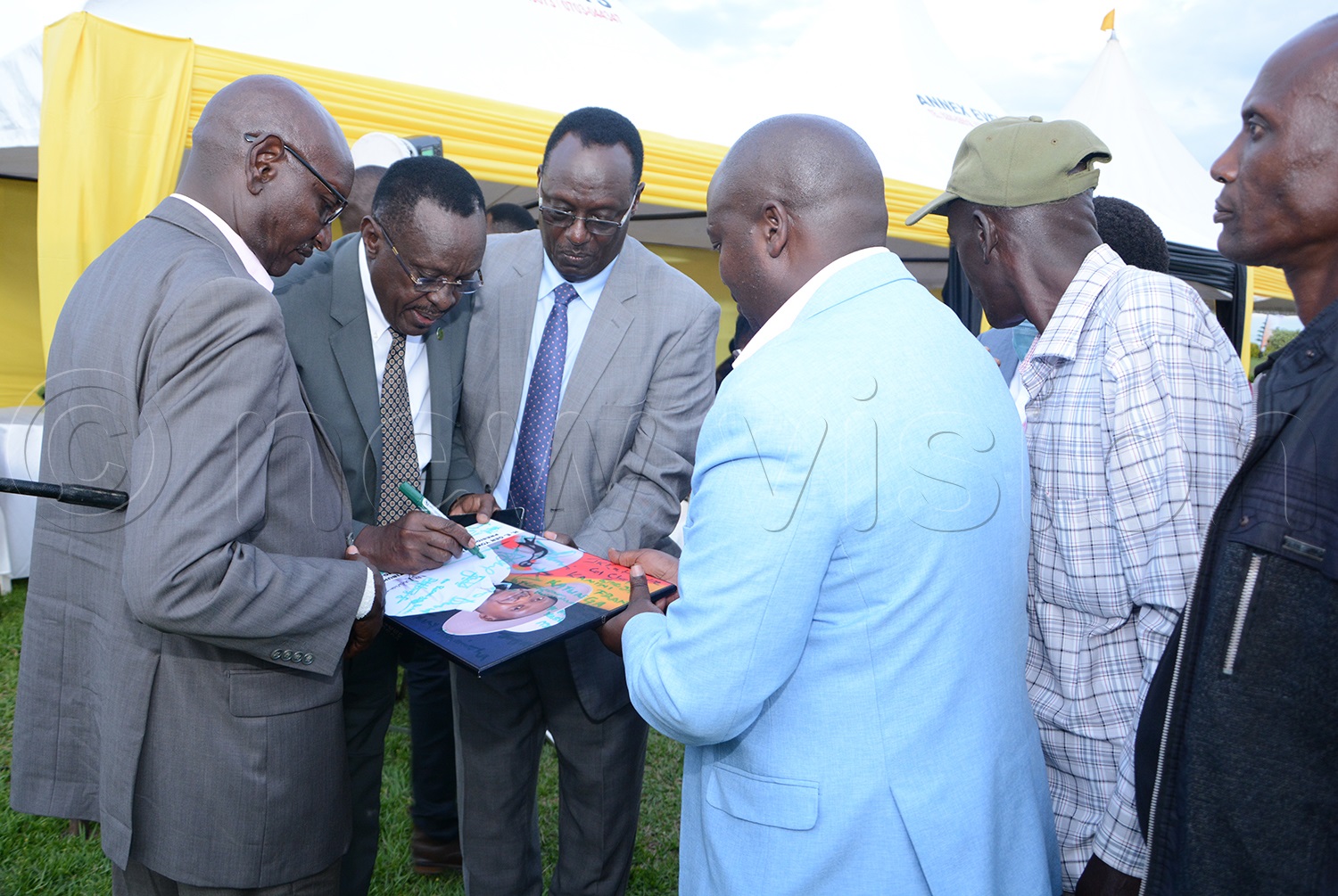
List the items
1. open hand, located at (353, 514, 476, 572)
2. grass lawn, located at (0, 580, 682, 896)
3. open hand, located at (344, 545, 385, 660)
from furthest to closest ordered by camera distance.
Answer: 1. grass lawn, located at (0, 580, 682, 896)
2. open hand, located at (353, 514, 476, 572)
3. open hand, located at (344, 545, 385, 660)

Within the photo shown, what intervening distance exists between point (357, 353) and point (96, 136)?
2670 millimetres

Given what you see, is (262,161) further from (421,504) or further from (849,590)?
(849,590)

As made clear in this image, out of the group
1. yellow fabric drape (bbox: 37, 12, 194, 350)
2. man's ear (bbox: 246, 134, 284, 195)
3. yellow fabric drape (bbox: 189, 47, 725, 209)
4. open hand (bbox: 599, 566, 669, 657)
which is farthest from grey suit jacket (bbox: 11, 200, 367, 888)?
yellow fabric drape (bbox: 189, 47, 725, 209)

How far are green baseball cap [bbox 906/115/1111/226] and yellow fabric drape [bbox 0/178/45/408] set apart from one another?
8.03m

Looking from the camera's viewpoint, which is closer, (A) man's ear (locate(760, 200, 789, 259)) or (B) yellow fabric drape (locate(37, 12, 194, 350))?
(A) man's ear (locate(760, 200, 789, 259))

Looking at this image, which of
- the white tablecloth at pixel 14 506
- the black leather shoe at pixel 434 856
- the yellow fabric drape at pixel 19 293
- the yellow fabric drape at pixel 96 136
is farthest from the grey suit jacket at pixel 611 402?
the yellow fabric drape at pixel 19 293

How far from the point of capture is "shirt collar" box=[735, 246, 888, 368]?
141 centimetres

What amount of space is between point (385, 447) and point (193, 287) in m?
1.06

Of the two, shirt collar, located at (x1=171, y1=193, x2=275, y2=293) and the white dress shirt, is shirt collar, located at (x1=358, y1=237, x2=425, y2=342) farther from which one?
shirt collar, located at (x1=171, y1=193, x2=275, y2=293)

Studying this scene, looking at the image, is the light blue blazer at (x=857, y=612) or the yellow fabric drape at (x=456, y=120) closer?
the light blue blazer at (x=857, y=612)

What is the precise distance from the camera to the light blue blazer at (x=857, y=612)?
4.00 ft

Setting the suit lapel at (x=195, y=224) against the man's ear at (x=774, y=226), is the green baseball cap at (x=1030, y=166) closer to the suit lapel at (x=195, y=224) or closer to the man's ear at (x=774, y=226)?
the man's ear at (x=774, y=226)

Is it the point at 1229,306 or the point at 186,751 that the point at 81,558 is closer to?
the point at 186,751

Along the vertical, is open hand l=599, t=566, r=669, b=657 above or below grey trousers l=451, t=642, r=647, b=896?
above
